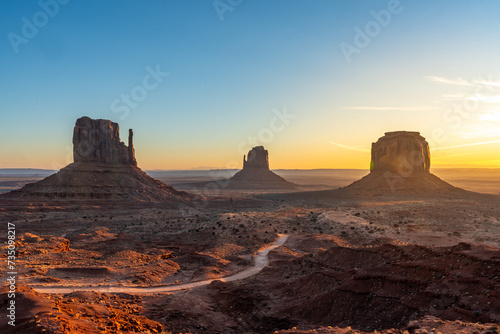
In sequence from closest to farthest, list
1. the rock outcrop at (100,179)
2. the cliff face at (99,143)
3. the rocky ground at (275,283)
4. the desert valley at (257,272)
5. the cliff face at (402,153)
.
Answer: the rocky ground at (275,283), the desert valley at (257,272), the rock outcrop at (100,179), the cliff face at (99,143), the cliff face at (402,153)

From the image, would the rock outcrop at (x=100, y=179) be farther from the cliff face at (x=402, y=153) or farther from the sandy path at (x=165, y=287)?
the cliff face at (x=402, y=153)

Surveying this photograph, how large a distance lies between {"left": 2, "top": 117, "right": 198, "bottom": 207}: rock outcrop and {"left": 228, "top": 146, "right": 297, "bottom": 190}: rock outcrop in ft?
208

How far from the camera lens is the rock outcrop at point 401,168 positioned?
84.2 metres

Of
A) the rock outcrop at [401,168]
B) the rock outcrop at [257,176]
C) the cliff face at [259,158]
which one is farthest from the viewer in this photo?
the cliff face at [259,158]

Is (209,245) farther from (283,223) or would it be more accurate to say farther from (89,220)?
Result: (89,220)

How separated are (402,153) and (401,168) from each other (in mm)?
4399

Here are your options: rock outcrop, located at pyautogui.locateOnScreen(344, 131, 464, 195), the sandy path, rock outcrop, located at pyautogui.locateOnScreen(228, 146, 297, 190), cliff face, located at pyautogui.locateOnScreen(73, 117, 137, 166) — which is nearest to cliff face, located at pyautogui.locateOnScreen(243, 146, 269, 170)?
rock outcrop, located at pyautogui.locateOnScreen(228, 146, 297, 190)

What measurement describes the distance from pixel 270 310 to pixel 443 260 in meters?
9.10

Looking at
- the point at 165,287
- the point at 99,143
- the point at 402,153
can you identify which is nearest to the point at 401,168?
the point at 402,153

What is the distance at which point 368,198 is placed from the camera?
259ft

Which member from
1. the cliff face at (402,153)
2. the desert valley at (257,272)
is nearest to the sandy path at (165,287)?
the desert valley at (257,272)

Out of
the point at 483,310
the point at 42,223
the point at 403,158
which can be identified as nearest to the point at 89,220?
the point at 42,223

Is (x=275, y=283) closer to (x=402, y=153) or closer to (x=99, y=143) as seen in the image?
(x=99, y=143)

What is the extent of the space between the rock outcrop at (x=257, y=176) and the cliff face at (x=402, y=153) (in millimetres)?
57659
